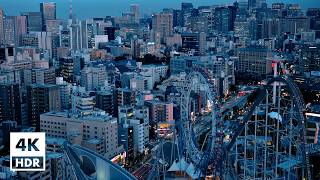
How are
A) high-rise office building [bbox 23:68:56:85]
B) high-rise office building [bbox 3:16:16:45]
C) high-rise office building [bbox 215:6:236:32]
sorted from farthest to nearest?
1. high-rise office building [bbox 215:6:236:32]
2. high-rise office building [bbox 3:16:16:45]
3. high-rise office building [bbox 23:68:56:85]

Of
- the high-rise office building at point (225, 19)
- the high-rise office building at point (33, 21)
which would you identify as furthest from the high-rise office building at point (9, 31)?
the high-rise office building at point (225, 19)

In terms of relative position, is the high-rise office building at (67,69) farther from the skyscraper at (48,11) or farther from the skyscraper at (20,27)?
the skyscraper at (48,11)

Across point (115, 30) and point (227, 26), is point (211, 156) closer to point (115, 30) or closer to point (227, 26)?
point (115, 30)

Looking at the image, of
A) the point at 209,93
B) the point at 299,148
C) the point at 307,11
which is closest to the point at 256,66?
the point at 209,93

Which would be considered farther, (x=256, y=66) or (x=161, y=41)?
(x=161, y=41)

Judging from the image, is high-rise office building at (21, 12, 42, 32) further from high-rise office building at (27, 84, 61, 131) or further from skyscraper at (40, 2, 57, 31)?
high-rise office building at (27, 84, 61, 131)

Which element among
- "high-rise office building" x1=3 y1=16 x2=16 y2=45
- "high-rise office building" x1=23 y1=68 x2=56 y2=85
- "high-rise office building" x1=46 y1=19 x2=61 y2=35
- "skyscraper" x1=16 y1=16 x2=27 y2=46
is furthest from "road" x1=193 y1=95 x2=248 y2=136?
"high-rise office building" x1=46 y1=19 x2=61 y2=35
